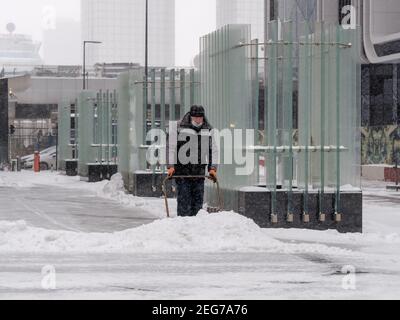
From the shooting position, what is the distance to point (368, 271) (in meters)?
11.4

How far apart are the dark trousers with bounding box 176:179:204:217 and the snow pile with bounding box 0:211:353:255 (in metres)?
1.22

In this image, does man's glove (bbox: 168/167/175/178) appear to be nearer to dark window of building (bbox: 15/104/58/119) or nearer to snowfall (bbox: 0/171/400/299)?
snowfall (bbox: 0/171/400/299)

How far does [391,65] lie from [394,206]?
35.0 meters

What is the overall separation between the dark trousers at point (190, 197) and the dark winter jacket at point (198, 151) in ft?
0.56

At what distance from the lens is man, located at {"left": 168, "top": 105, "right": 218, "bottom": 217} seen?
1528 centimetres

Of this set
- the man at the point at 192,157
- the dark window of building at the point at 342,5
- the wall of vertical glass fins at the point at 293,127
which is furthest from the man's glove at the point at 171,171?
the dark window of building at the point at 342,5

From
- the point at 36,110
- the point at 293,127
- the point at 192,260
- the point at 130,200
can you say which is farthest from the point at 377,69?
the point at 192,260

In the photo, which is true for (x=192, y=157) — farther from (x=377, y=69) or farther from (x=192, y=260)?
(x=377, y=69)

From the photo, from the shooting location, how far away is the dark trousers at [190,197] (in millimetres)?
15602

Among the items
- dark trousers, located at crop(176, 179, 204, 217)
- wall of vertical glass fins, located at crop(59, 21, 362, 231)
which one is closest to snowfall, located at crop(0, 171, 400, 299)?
wall of vertical glass fins, located at crop(59, 21, 362, 231)

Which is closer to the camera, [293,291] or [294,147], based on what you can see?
[293,291]

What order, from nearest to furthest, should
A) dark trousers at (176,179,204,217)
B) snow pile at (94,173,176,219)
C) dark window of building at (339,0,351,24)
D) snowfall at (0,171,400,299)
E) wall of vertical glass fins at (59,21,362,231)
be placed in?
snowfall at (0,171,400,299) → dark trousers at (176,179,204,217) → wall of vertical glass fins at (59,21,362,231) → snow pile at (94,173,176,219) → dark window of building at (339,0,351,24)

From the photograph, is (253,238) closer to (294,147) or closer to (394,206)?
(294,147)
